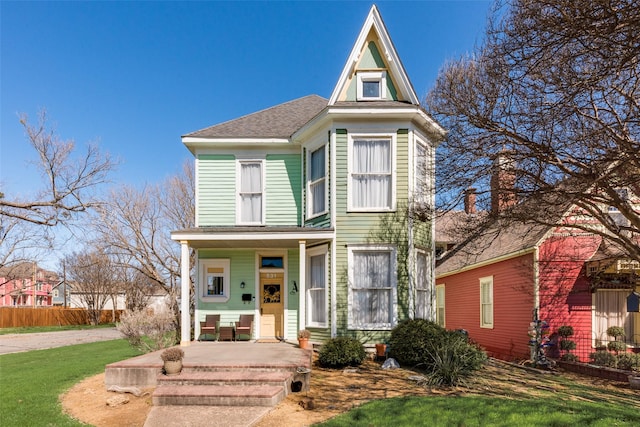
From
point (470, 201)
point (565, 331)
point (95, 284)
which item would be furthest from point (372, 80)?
point (95, 284)

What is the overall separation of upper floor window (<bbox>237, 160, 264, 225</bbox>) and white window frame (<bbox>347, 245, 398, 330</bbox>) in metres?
3.39

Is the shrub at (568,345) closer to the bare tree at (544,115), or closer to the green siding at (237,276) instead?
the bare tree at (544,115)

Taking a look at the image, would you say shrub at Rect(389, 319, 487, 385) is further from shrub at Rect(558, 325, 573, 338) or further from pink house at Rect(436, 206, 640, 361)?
shrub at Rect(558, 325, 573, 338)

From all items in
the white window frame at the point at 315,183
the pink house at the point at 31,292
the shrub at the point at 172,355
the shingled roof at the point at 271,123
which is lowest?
the pink house at the point at 31,292

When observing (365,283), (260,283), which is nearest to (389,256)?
(365,283)

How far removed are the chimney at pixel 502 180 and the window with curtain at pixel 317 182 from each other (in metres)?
4.75

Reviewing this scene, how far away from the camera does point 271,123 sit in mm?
15102

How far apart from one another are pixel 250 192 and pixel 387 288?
5.15 meters

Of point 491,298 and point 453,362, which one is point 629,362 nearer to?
point 491,298

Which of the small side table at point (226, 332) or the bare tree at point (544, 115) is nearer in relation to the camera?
the bare tree at point (544, 115)

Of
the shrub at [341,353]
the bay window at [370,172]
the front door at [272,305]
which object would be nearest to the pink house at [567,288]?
the bay window at [370,172]

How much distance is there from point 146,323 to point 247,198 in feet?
15.1

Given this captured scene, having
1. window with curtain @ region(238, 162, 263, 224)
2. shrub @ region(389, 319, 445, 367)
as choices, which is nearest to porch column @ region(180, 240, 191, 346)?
window with curtain @ region(238, 162, 263, 224)

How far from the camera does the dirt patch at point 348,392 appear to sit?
287 inches
